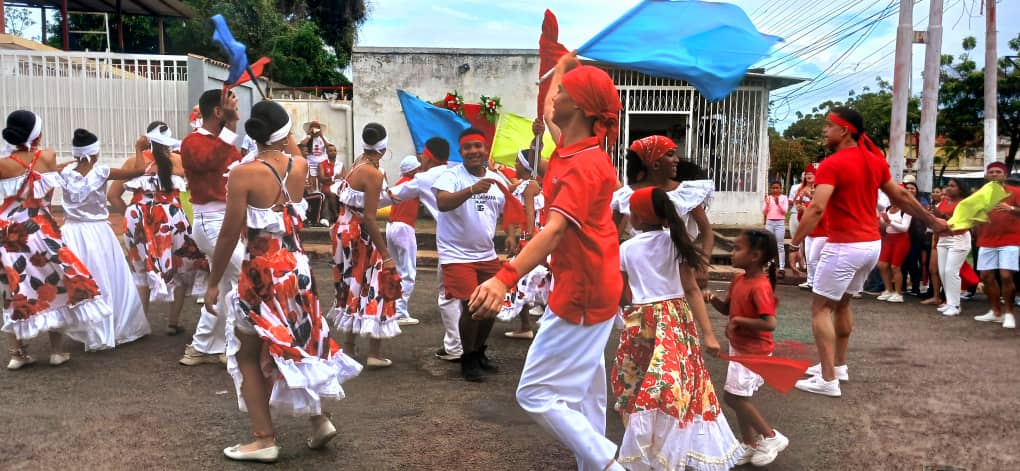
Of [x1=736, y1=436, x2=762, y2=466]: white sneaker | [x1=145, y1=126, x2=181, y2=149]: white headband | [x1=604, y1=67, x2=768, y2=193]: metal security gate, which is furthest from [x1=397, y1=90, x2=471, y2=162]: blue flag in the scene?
[x1=604, y1=67, x2=768, y2=193]: metal security gate

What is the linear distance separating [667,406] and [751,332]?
724 millimetres

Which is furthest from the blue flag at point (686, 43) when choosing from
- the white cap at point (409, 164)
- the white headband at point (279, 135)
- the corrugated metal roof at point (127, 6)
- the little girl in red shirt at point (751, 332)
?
the corrugated metal roof at point (127, 6)

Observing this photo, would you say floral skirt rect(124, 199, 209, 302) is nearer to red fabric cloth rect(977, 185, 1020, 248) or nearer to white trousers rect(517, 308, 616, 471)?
white trousers rect(517, 308, 616, 471)

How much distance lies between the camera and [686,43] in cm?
378

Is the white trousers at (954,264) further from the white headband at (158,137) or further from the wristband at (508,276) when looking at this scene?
the white headband at (158,137)

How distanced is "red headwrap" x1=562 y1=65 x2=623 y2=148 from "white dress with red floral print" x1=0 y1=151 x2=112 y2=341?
4.50 m

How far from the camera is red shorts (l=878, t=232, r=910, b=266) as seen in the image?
1005 centimetres

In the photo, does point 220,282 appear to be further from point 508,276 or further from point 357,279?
point 508,276

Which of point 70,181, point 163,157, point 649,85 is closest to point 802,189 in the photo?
point 649,85

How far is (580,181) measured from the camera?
303 cm

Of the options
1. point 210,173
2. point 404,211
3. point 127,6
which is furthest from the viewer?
point 127,6

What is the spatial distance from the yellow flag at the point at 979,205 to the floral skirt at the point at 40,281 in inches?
330

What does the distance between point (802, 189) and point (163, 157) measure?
8.94m

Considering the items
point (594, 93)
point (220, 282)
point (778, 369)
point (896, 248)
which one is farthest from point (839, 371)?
point (896, 248)
